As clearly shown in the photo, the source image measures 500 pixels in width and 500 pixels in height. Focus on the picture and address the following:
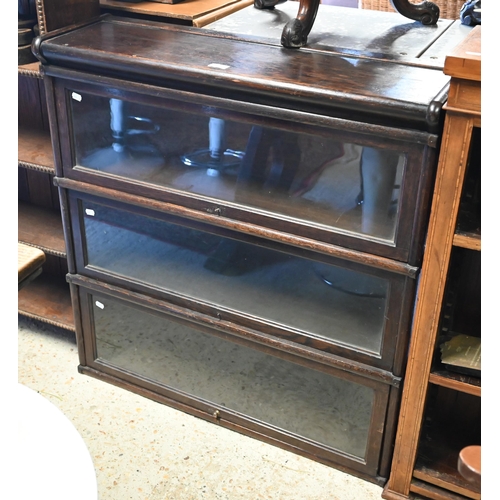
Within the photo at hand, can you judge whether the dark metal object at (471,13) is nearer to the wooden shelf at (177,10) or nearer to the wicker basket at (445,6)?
the wooden shelf at (177,10)

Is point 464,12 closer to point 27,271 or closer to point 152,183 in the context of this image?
point 152,183

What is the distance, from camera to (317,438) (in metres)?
1.81

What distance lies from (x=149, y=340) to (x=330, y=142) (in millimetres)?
853

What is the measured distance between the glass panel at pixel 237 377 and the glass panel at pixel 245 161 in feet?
1.43

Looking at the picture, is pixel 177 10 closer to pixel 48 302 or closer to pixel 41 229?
pixel 41 229

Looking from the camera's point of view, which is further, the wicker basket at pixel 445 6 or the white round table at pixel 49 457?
the wicker basket at pixel 445 6

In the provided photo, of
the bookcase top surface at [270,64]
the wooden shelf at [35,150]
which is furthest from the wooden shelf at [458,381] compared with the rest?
the wooden shelf at [35,150]

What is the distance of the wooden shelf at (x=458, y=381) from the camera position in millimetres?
1477

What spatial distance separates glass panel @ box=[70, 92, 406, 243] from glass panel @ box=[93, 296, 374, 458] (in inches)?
17.2

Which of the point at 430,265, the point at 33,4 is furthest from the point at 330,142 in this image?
the point at 33,4

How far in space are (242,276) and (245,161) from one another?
319 mm

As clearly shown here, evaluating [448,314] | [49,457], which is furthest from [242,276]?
[49,457]

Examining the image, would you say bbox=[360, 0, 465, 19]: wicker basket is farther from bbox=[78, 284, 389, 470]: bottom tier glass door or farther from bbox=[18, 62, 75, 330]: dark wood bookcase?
bbox=[78, 284, 389, 470]: bottom tier glass door

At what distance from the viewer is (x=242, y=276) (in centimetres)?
175
